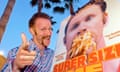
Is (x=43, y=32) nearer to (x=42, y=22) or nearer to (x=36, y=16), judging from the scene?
(x=42, y=22)

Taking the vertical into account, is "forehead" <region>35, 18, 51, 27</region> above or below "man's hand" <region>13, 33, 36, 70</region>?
above

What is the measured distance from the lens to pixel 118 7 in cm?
371

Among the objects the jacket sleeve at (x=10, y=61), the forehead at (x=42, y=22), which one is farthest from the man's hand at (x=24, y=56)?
the forehead at (x=42, y=22)

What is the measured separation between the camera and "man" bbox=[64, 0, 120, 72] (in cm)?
388

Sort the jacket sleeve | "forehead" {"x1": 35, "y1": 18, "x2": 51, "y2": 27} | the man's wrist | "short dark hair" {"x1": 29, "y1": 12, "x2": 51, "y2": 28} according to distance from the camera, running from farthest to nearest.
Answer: "short dark hair" {"x1": 29, "y1": 12, "x2": 51, "y2": 28}, "forehead" {"x1": 35, "y1": 18, "x2": 51, "y2": 27}, the jacket sleeve, the man's wrist

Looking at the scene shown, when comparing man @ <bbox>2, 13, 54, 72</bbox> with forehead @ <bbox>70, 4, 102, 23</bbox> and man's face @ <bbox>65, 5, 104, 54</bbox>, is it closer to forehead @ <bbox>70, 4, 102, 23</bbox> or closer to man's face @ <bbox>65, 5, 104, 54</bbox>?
man's face @ <bbox>65, 5, 104, 54</bbox>

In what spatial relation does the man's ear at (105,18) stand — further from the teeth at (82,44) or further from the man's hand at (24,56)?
the man's hand at (24,56)

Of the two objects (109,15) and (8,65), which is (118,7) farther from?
(8,65)

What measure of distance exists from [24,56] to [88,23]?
124 centimetres

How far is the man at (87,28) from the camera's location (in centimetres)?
388

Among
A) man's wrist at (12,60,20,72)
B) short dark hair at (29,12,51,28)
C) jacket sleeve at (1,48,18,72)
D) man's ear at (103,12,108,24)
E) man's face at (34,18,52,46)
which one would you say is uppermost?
short dark hair at (29,12,51,28)

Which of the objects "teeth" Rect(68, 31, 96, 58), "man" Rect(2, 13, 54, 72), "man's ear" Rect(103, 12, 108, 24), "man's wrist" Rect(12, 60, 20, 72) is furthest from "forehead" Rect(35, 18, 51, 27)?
"man's ear" Rect(103, 12, 108, 24)

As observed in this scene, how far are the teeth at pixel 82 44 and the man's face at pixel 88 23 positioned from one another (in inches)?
2.5

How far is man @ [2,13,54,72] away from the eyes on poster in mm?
312
